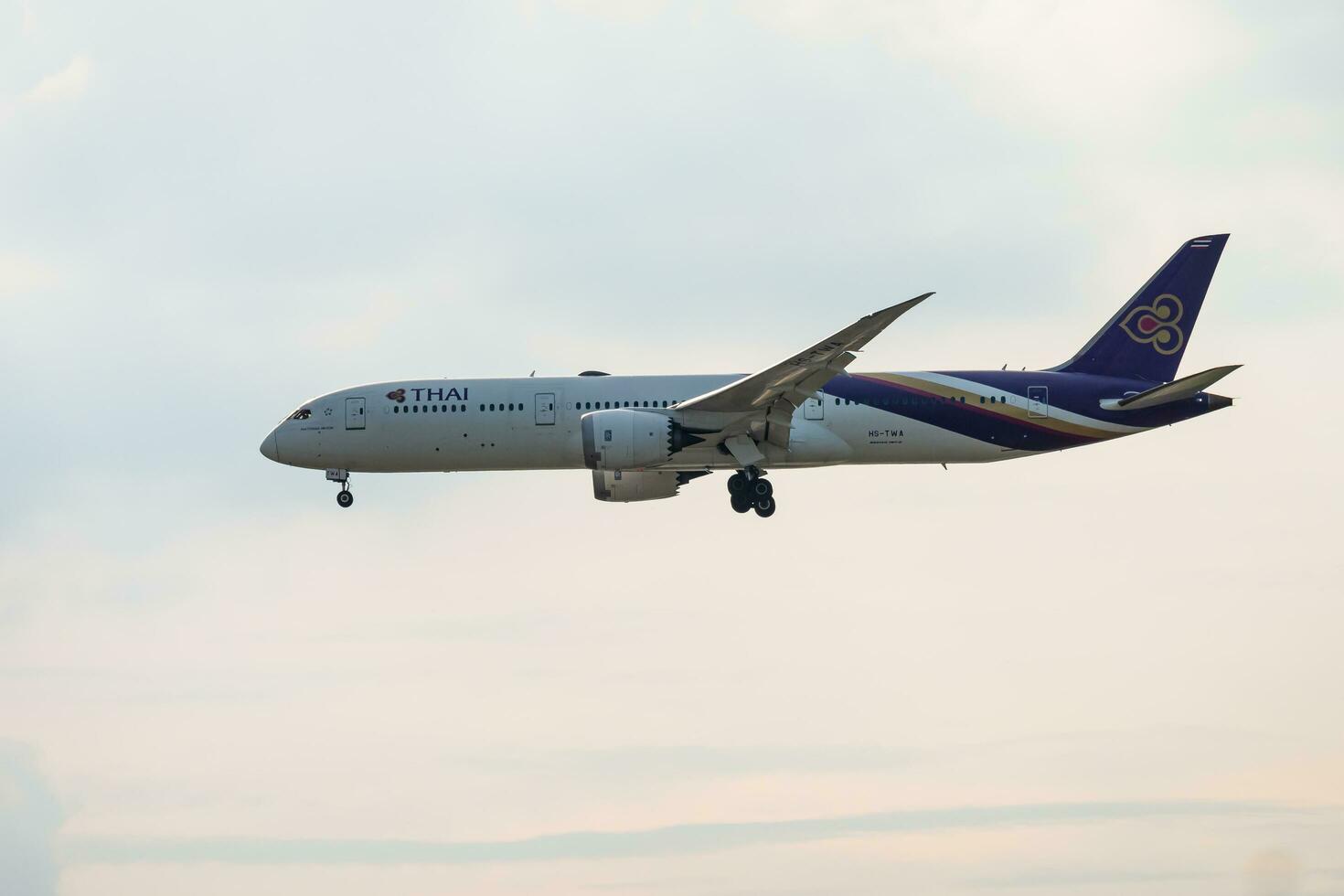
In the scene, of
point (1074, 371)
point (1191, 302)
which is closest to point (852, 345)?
point (1074, 371)

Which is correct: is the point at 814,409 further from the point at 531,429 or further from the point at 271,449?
the point at 271,449

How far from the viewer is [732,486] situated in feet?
A: 154

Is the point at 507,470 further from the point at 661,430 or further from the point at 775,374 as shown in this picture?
the point at 775,374

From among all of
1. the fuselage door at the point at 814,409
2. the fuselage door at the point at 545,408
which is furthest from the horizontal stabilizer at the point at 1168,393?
the fuselage door at the point at 545,408

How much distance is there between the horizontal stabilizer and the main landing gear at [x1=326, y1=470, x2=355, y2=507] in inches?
790

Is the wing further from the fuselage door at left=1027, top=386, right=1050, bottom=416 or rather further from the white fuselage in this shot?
the fuselage door at left=1027, top=386, right=1050, bottom=416

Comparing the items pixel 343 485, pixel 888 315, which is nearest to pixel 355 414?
pixel 343 485

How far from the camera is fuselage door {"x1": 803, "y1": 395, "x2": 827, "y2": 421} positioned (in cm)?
4644

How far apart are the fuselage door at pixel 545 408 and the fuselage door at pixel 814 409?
21.3 ft

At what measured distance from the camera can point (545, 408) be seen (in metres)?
47.3

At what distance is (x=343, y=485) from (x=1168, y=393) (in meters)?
21.8

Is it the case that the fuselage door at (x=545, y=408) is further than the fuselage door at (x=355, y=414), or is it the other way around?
the fuselage door at (x=355, y=414)

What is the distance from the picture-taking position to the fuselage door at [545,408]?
155 feet

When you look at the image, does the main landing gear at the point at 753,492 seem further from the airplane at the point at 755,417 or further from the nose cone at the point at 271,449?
the nose cone at the point at 271,449
